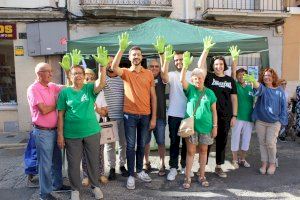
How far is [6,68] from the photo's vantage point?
966 cm

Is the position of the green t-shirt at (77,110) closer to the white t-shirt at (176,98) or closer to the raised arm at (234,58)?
the white t-shirt at (176,98)

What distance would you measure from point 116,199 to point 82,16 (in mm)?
6468

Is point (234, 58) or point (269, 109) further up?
point (234, 58)

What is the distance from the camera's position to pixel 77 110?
3.91m

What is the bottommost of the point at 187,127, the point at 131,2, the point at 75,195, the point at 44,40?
the point at 75,195

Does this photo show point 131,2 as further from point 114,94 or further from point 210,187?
point 210,187

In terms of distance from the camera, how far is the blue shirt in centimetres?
496

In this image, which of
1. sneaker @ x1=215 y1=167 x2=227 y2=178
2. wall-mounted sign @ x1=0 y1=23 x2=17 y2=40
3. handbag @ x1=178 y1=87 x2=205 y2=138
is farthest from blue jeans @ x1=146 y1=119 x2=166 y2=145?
wall-mounted sign @ x1=0 y1=23 x2=17 y2=40

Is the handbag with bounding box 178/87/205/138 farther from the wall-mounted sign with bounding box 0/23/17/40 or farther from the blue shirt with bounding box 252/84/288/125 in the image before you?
the wall-mounted sign with bounding box 0/23/17/40

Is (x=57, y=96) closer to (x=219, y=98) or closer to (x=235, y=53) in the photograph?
(x=219, y=98)

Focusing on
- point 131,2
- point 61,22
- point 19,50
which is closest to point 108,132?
point 61,22

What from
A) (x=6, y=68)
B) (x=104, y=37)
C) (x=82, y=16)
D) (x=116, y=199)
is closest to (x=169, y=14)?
(x=82, y=16)

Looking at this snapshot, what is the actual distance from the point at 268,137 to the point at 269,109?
1.45 feet

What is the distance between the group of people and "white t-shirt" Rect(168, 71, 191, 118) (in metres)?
0.01
